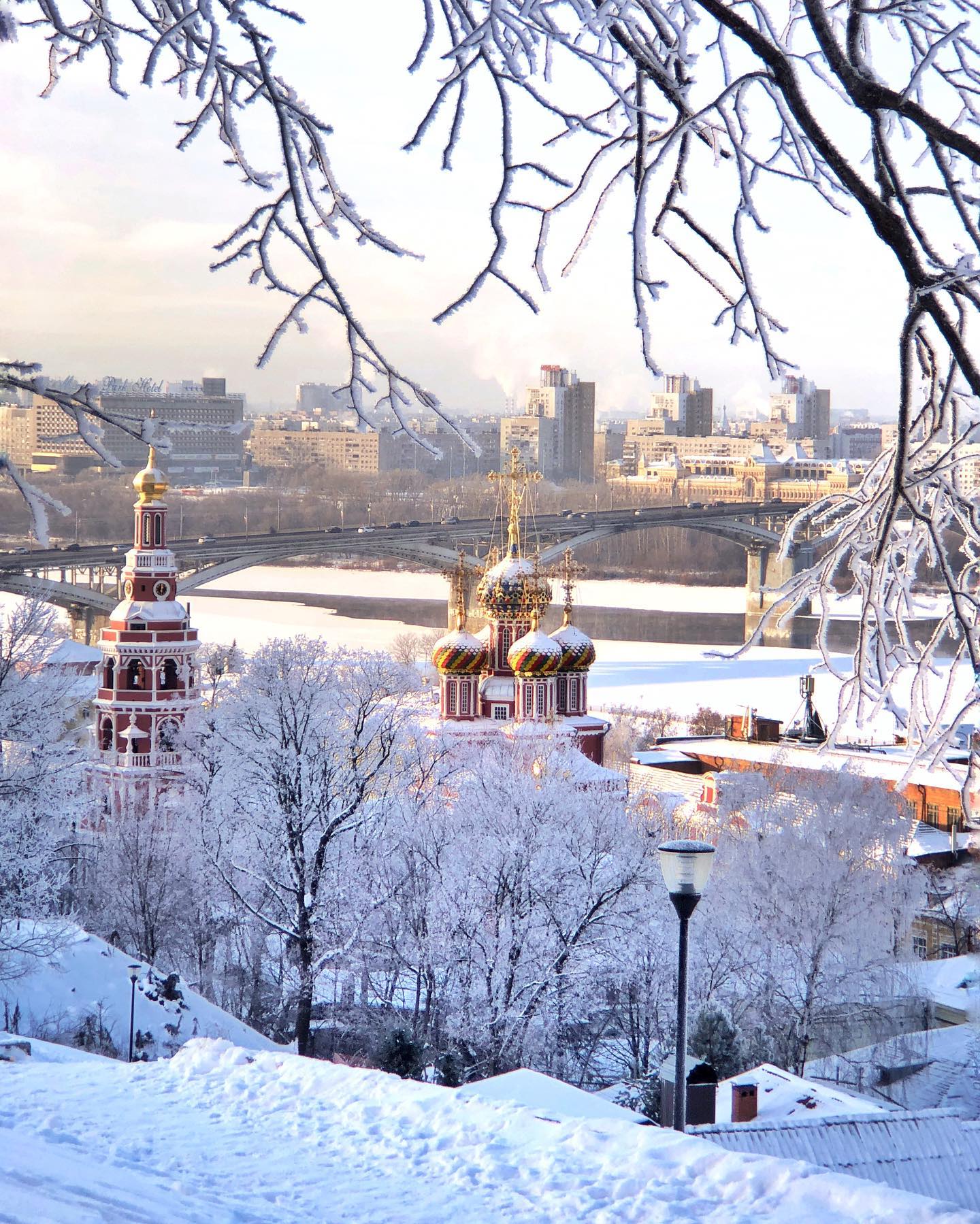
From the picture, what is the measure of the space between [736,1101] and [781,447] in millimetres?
97020

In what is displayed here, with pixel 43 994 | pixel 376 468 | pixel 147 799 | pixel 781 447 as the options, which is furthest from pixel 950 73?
pixel 781 447

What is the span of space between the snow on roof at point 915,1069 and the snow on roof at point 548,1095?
6.00m

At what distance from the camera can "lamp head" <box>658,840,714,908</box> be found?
4719mm

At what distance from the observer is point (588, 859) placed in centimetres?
1409

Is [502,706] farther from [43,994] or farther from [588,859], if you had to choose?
[43,994]

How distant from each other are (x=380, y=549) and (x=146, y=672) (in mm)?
21360

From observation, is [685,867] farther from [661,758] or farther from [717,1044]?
[661,758]

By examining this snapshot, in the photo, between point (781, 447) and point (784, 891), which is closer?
point (784, 891)

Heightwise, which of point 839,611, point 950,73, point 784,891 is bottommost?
point 784,891

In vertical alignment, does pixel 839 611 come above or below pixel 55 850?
above

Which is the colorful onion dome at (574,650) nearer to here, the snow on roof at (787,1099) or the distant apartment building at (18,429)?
the snow on roof at (787,1099)

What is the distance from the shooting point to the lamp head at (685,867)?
4.72m

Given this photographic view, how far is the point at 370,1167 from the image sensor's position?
3697mm

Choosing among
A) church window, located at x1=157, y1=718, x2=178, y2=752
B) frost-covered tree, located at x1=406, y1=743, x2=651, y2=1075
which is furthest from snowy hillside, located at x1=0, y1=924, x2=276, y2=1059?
church window, located at x1=157, y1=718, x2=178, y2=752
